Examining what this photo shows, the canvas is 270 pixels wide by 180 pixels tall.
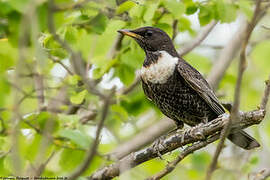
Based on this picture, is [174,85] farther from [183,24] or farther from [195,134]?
[195,134]

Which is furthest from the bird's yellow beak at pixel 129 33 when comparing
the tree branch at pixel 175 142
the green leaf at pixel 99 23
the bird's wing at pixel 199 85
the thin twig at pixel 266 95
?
the thin twig at pixel 266 95

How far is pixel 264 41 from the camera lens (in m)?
9.10

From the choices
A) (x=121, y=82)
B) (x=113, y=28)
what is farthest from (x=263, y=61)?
(x=113, y=28)

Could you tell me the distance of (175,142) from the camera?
5359mm

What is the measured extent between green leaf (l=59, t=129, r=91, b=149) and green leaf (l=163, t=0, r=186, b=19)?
4.87ft

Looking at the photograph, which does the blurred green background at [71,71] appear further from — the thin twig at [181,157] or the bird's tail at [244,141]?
the thin twig at [181,157]

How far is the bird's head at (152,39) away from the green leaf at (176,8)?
70cm

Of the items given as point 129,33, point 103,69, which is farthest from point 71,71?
point 129,33

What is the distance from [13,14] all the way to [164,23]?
241 centimetres

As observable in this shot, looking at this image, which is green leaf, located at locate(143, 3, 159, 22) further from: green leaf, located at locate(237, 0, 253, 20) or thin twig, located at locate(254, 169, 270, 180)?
thin twig, located at locate(254, 169, 270, 180)

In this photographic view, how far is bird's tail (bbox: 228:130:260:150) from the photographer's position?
593 cm

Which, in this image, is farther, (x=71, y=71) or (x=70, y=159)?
(x=71, y=71)

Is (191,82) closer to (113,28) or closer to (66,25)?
(113,28)

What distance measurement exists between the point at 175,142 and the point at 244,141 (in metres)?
0.99
